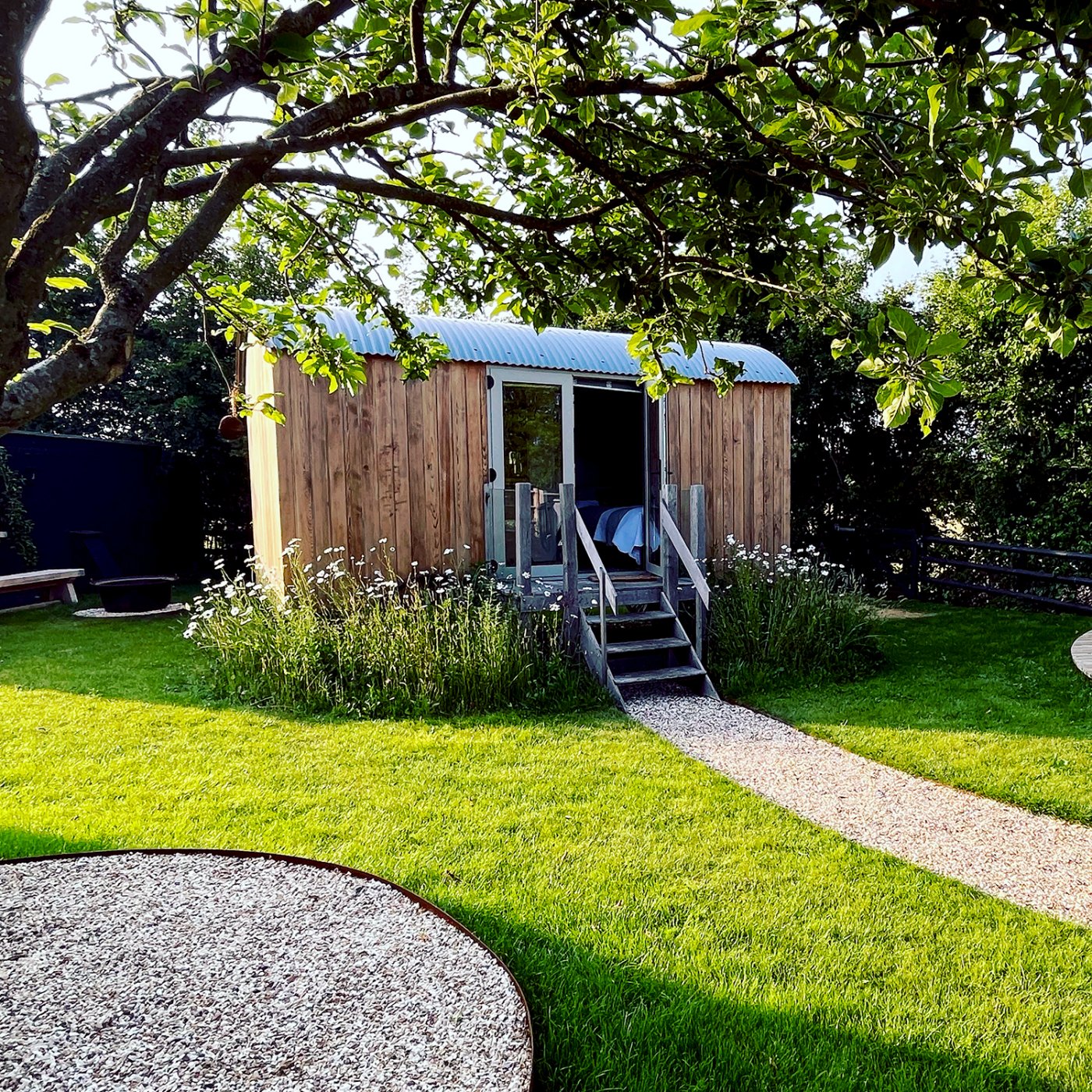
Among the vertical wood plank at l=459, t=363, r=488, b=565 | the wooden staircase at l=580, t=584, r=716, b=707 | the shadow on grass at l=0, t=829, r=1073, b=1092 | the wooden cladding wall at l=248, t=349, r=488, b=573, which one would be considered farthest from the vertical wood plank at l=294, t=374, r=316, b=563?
the shadow on grass at l=0, t=829, r=1073, b=1092

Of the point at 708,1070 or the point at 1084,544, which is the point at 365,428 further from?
the point at 1084,544

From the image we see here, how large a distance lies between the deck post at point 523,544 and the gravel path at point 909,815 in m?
1.55

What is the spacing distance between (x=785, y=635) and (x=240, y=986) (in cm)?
510

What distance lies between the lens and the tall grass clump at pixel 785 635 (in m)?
6.21

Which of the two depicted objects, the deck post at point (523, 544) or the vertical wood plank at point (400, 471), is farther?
the vertical wood plank at point (400, 471)

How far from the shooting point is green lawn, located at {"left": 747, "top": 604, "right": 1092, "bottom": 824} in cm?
412

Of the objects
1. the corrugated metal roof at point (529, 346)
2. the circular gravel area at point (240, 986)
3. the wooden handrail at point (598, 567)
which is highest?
the corrugated metal roof at point (529, 346)

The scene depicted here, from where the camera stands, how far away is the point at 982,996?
2273mm

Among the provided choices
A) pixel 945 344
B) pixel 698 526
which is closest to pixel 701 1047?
pixel 945 344

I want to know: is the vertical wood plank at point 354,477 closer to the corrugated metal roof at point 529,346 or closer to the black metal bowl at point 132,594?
the corrugated metal roof at point 529,346

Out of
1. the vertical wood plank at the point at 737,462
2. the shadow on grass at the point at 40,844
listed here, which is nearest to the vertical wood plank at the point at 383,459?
the shadow on grass at the point at 40,844

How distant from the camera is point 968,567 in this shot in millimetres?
9562

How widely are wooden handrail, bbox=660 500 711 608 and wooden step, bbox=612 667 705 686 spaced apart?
0.60 m

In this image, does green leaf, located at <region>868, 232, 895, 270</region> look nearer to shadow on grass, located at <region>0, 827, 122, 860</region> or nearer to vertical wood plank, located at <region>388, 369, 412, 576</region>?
shadow on grass, located at <region>0, 827, 122, 860</region>
